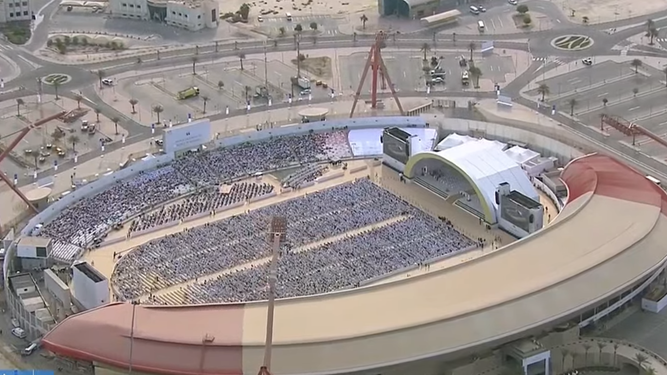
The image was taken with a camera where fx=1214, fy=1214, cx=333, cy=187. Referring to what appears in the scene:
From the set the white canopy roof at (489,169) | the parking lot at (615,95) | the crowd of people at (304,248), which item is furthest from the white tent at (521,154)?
the crowd of people at (304,248)

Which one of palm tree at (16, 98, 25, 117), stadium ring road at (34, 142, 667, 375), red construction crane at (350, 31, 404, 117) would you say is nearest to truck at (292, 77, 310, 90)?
red construction crane at (350, 31, 404, 117)

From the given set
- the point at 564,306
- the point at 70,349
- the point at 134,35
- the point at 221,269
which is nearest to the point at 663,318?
the point at 564,306

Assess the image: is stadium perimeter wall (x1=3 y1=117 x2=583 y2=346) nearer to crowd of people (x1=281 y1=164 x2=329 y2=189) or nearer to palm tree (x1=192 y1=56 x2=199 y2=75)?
crowd of people (x1=281 y1=164 x2=329 y2=189)

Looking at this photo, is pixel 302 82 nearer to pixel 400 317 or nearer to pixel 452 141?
pixel 452 141

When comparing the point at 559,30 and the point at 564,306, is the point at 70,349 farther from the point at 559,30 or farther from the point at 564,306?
the point at 559,30

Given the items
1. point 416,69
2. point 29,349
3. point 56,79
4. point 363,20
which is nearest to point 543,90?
point 416,69

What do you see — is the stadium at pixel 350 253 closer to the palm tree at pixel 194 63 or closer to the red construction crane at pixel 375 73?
the red construction crane at pixel 375 73
